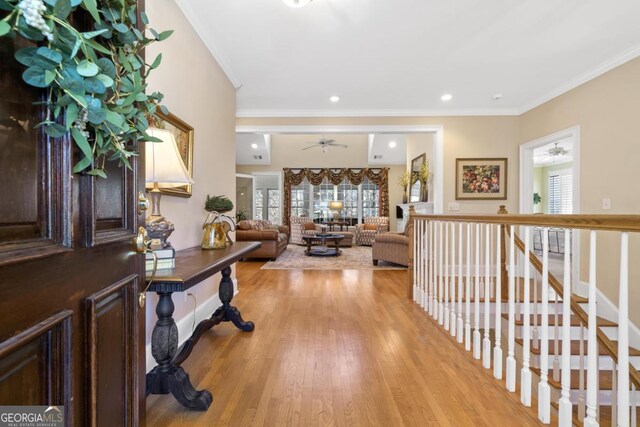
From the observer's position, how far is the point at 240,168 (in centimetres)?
1005

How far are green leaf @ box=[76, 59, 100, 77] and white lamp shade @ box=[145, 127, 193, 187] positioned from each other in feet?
3.37

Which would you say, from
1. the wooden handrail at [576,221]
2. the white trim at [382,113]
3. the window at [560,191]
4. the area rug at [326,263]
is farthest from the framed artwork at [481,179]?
the window at [560,191]

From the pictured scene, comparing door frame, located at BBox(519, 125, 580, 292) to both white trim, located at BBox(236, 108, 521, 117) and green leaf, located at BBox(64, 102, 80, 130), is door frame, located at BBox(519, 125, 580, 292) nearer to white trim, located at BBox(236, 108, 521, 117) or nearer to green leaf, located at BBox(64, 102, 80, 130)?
white trim, located at BBox(236, 108, 521, 117)

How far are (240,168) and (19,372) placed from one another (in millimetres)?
9910

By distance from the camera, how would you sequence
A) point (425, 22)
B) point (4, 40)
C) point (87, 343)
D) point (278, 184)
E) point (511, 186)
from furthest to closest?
point (278, 184), point (511, 186), point (425, 22), point (87, 343), point (4, 40)

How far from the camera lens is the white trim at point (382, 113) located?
4.66 meters

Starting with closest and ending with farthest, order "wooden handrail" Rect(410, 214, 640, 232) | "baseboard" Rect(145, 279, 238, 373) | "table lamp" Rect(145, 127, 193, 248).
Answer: "wooden handrail" Rect(410, 214, 640, 232) < "table lamp" Rect(145, 127, 193, 248) < "baseboard" Rect(145, 279, 238, 373)

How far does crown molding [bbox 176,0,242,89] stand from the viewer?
230 centimetres

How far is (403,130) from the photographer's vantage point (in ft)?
15.7

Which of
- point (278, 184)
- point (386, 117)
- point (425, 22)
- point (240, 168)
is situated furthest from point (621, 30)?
point (240, 168)

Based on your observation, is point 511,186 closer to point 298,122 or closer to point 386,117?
point 386,117

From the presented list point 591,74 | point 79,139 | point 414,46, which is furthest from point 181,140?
point 591,74

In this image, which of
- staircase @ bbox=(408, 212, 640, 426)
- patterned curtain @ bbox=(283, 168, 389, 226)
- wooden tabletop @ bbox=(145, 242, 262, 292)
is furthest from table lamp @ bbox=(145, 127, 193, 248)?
patterned curtain @ bbox=(283, 168, 389, 226)

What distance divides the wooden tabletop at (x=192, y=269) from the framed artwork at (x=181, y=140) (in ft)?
1.45
